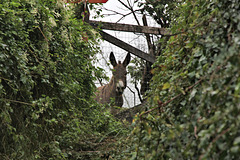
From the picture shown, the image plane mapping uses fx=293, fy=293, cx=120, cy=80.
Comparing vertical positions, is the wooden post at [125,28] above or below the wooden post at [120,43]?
above

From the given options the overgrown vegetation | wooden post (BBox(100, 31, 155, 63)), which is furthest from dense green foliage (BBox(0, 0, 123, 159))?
wooden post (BBox(100, 31, 155, 63))

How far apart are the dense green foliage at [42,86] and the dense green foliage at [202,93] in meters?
1.44

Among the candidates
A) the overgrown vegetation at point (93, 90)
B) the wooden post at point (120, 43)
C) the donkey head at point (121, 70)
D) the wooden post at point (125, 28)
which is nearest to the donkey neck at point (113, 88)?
the donkey head at point (121, 70)

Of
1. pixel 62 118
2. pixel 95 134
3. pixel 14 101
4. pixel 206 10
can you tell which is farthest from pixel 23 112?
pixel 206 10

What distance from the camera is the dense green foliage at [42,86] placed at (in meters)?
Answer: 2.93

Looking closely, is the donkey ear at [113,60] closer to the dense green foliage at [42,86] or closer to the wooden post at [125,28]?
the wooden post at [125,28]

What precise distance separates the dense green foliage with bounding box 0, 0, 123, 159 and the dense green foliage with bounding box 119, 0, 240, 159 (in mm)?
1438

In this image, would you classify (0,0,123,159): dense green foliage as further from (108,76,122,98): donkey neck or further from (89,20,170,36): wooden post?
(108,76,122,98): donkey neck

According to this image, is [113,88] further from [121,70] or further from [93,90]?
[93,90]

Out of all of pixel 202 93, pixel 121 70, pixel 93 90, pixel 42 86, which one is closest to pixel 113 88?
pixel 121 70

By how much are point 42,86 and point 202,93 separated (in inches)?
93.8

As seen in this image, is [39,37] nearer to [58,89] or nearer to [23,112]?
[58,89]

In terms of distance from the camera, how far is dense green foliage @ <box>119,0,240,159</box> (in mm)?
1195

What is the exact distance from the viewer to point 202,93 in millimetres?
1537
